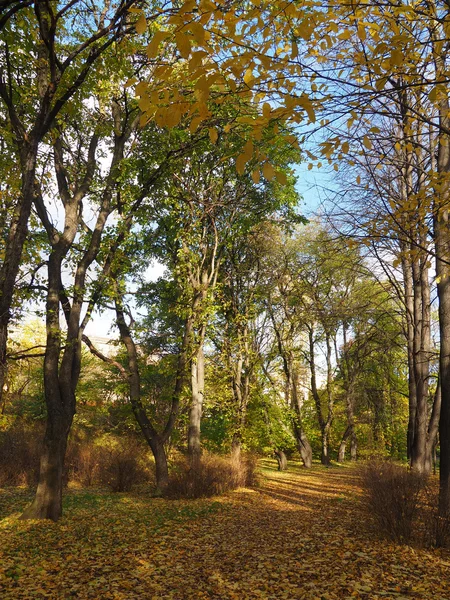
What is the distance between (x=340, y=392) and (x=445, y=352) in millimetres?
18683

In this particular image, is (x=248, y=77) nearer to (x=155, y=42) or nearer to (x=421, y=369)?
(x=155, y=42)

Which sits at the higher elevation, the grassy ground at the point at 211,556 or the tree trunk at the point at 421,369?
the tree trunk at the point at 421,369

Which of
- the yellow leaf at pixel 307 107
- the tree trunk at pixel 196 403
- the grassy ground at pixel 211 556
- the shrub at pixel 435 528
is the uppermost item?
the yellow leaf at pixel 307 107

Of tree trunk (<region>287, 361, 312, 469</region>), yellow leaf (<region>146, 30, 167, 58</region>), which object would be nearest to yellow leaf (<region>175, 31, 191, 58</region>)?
yellow leaf (<region>146, 30, 167, 58</region>)

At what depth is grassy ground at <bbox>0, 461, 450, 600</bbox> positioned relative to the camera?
4043mm

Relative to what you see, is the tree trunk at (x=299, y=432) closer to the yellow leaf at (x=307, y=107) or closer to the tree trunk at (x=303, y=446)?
the tree trunk at (x=303, y=446)

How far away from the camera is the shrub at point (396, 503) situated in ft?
16.8

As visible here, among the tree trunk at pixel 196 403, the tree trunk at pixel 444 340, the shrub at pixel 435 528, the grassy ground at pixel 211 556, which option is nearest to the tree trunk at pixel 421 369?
the grassy ground at pixel 211 556

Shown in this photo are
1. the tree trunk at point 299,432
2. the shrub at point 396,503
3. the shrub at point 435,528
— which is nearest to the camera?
the shrub at point 435,528

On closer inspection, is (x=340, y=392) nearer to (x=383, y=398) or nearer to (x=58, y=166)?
(x=383, y=398)

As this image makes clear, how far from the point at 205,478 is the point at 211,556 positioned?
469 centimetres

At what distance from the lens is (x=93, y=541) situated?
5988mm

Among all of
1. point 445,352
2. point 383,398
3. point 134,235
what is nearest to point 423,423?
point 445,352

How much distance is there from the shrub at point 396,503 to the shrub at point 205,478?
4.85 metres
